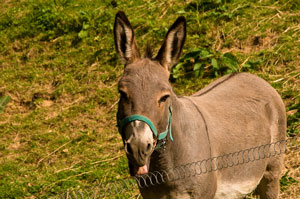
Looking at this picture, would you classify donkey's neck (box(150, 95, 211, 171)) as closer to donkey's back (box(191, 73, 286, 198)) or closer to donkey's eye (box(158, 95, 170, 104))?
donkey's back (box(191, 73, 286, 198))

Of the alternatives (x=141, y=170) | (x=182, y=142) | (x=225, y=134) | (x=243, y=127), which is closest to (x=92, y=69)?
(x=243, y=127)

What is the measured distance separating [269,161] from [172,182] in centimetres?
155

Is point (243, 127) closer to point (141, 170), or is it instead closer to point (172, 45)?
point (172, 45)

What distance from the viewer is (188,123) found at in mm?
3352

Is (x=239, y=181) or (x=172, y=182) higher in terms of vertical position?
(x=172, y=182)

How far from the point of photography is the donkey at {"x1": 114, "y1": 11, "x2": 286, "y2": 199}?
2785mm

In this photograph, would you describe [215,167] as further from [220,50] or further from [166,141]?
[220,50]

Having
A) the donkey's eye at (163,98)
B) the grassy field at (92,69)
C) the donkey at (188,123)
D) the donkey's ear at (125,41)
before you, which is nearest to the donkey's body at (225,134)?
the donkey at (188,123)

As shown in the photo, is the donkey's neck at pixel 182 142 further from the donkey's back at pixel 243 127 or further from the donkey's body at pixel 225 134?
the donkey's back at pixel 243 127

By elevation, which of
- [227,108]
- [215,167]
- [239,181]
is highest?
[227,108]

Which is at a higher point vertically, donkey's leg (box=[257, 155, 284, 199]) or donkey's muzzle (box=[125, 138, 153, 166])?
donkey's muzzle (box=[125, 138, 153, 166])

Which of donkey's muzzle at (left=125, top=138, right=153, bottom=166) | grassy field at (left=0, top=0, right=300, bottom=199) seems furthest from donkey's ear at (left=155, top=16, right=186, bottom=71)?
grassy field at (left=0, top=0, right=300, bottom=199)

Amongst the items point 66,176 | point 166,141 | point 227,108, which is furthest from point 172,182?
point 66,176

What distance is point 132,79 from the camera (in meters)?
2.90
